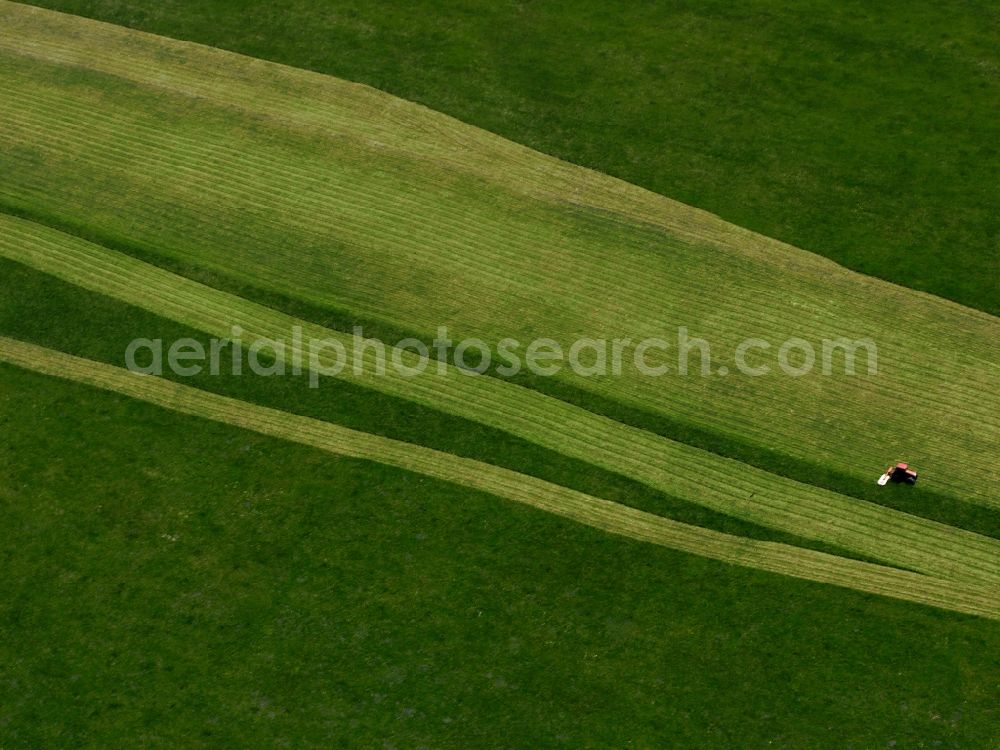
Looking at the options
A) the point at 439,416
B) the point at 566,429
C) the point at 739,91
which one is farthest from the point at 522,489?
the point at 739,91

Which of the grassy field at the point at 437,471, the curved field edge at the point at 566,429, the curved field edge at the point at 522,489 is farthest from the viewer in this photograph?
the curved field edge at the point at 566,429

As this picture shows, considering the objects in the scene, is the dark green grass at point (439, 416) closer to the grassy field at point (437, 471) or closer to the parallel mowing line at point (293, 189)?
the grassy field at point (437, 471)

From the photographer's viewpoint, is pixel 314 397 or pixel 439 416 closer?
pixel 439 416

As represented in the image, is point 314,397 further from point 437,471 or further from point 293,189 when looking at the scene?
point 293,189

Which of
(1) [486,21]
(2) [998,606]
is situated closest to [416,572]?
(2) [998,606]

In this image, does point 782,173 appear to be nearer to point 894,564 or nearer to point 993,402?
point 993,402

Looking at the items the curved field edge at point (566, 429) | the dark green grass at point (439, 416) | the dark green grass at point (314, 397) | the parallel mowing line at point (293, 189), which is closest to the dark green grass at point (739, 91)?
the parallel mowing line at point (293, 189)

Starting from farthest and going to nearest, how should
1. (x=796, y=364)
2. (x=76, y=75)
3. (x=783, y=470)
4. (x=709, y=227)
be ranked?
(x=76, y=75) < (x=709, y=227) < (x=796, y=364) < (x=783, y=470)
